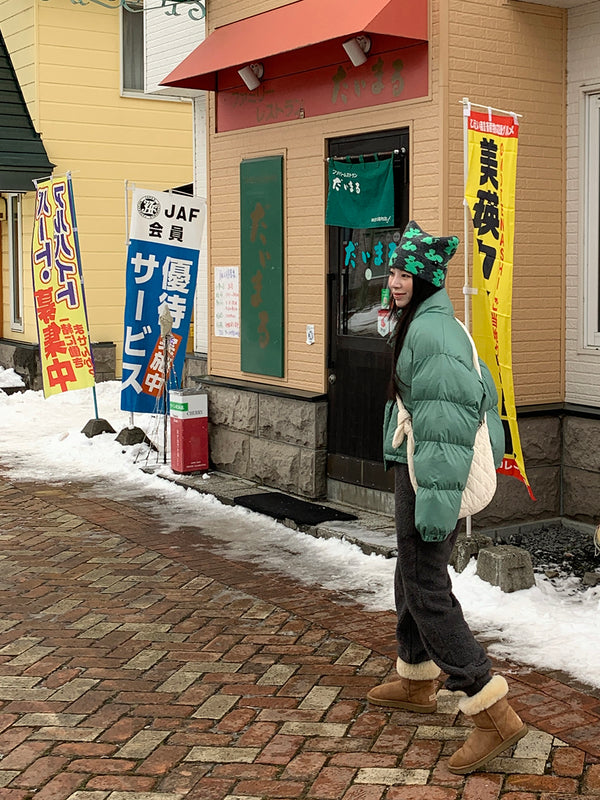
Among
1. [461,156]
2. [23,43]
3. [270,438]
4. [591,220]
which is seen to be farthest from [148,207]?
[23,43]

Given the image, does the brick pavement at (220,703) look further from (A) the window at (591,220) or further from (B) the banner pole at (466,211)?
(A) the window at (591,220)

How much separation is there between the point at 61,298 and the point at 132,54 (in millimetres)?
6938

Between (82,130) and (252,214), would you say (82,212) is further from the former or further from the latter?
(252,214)

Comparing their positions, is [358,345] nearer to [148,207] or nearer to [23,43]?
[148,207]

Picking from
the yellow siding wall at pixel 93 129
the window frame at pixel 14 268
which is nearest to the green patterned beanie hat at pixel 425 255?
the yellow siding wall at pixel 93 129

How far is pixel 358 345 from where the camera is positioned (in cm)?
907

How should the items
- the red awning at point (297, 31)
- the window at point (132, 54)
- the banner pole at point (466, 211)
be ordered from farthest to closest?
1. the window at point (132, 54)
2. the red awning at point (297, 31)
3. the banner pole at point (466, 211)

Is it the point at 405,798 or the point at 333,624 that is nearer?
the point at 405,798

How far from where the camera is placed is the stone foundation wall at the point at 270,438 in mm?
9477

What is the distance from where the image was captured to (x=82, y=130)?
17.5m

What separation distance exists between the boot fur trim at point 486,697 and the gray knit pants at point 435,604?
0.03 m

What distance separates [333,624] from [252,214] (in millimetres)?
4717

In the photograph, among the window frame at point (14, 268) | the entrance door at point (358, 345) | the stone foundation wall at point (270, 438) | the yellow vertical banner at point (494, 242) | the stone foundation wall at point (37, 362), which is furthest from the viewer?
the window frame at point (14, 268)

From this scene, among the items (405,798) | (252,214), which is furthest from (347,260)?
(405,798)
